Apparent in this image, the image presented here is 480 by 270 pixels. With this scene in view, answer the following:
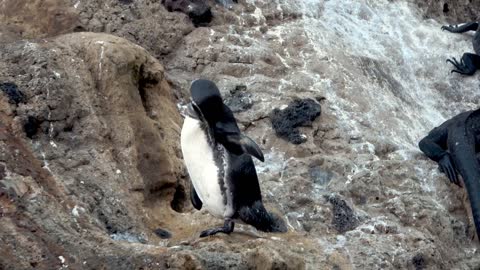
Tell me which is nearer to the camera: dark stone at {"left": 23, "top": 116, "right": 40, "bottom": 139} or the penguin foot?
the penguin foot

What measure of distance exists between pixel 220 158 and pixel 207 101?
0.43 meters

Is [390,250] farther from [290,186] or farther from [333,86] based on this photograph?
[333,86]

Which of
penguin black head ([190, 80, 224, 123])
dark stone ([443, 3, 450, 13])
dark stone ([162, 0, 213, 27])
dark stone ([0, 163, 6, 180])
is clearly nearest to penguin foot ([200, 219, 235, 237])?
penguin black head ([190, 80, 224, 123])

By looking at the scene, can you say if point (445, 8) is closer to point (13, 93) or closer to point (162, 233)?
point (162, 233)

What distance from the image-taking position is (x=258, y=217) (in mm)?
6676

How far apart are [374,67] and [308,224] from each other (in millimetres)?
3241

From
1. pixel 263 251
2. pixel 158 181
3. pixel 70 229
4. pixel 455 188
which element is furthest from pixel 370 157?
pixel 70 229

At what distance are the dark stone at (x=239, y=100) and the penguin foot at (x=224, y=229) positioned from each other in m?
2.63

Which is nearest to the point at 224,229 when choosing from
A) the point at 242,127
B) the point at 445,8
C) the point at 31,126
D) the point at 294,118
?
the point at 31,126

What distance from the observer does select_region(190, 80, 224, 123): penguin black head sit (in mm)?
6388

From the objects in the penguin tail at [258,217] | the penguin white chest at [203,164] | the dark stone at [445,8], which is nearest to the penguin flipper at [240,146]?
the penguin white chest at [203,164]

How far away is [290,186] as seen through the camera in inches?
318

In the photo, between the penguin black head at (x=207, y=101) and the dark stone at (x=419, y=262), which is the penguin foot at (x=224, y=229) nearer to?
the penguin black head at (x=207, y=101)

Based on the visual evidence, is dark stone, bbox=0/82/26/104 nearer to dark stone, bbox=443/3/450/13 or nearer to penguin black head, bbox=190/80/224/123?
penguin black head, bbox=190/80/224/123
